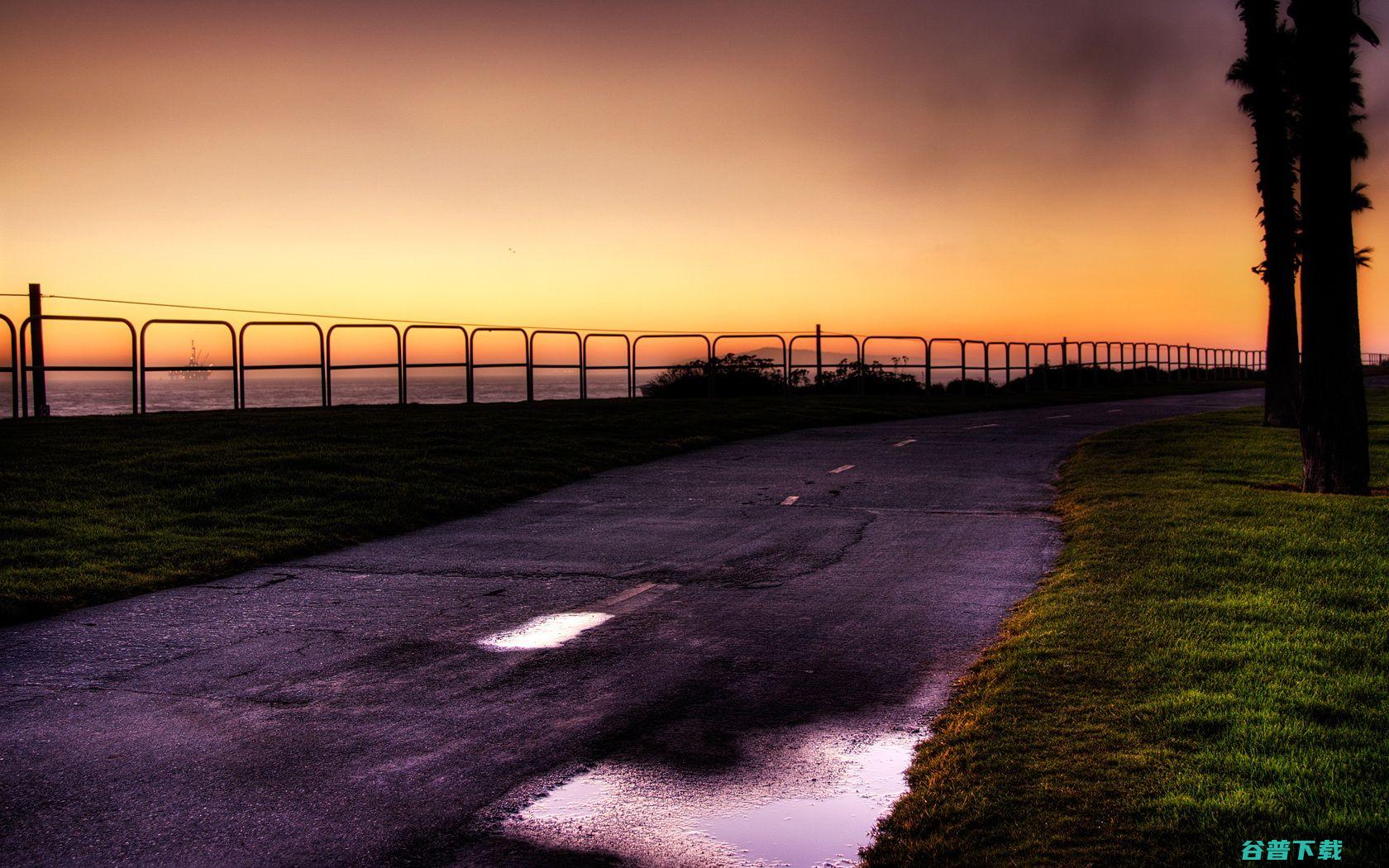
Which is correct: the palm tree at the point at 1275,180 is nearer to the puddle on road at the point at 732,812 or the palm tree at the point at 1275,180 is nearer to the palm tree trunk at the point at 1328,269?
→ the palm tree trunk at the point at 1328,269

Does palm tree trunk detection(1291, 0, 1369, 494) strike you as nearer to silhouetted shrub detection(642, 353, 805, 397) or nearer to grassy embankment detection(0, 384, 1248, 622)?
grassy embankment detection(0, 384, 1248, 622)

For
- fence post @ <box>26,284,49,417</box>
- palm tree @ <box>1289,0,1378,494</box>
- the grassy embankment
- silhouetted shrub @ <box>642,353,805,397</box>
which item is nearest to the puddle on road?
the grassy embankment

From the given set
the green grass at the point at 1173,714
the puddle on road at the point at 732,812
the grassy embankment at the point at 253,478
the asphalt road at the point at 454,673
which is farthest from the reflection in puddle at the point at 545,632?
the grassy embankment at the point at 253,478

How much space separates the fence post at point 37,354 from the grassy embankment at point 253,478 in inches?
67.9

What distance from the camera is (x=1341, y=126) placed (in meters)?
11.3

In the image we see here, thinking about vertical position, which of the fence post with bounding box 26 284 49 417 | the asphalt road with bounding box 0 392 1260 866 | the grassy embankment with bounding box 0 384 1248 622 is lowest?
the asphalt road with bounding box 0 392 1260 866

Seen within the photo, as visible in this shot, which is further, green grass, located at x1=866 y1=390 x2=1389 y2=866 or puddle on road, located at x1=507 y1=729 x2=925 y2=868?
puddle on road, located at x1=507 y1=729 x2=925 y2=868

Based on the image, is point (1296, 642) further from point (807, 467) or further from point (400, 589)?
point (807, 467)

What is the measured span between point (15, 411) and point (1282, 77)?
23551mm

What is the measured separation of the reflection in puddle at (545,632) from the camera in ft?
19.7

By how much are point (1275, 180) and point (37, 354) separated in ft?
76.4

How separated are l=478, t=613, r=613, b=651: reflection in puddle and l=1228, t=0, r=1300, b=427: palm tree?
1727cm

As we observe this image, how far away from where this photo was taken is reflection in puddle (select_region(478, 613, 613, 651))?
6.01 meters

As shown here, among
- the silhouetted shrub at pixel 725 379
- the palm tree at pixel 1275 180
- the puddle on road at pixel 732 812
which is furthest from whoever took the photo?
the silhouetted shrub at pixel 725 379
